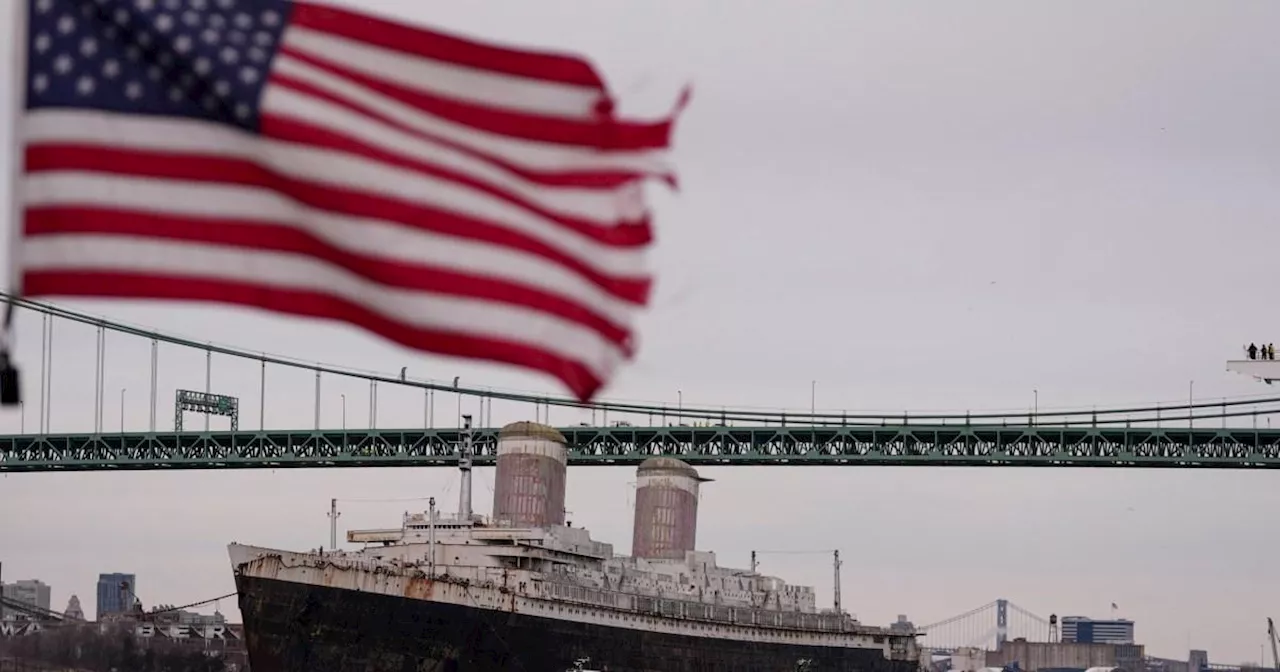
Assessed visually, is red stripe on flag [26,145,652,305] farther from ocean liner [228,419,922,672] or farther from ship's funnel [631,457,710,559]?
ship's funnel [631,457,710,559]

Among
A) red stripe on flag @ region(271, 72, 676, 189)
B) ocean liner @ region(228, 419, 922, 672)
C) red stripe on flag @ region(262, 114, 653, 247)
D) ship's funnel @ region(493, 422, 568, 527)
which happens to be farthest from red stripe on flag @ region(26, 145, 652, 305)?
ship's funnel @ region(493, 422, 568, 527)

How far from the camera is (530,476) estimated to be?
86438 millimetres

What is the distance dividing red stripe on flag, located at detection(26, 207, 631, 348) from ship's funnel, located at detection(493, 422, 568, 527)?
242 ft

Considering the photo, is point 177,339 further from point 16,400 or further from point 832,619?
point 16,400

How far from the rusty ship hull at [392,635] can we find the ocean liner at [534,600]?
4 cm

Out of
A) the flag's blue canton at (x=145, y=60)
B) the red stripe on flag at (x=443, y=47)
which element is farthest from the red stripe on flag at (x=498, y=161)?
the red stripe on flag at (x=443, y=47)

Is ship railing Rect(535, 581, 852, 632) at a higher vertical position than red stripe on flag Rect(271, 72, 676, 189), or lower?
lower

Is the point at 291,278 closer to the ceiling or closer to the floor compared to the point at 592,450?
closer to the floor

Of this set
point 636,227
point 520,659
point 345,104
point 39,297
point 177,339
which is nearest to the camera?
point 39,297

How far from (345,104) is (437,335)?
1.22 m

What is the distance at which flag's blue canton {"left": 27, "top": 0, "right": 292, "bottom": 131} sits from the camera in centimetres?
1027

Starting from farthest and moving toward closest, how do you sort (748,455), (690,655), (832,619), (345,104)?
1. (748,455)
2. (832,619)
3. (690,655)
4. (345,104)

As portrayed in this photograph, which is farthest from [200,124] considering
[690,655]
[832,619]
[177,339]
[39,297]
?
[177,339]

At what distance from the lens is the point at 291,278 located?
35.3 feet
